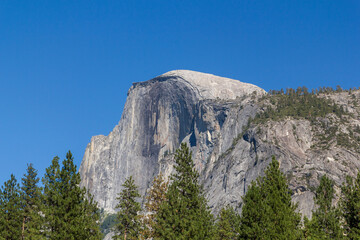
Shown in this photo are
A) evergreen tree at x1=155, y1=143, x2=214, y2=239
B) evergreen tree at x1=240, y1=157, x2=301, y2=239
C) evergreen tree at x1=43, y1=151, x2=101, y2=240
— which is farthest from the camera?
evergreen tree at x1=155, y1=143, x2=214, y2=239

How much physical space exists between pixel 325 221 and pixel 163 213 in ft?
91.3

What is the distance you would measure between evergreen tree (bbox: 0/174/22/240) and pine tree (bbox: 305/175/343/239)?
42.6 m

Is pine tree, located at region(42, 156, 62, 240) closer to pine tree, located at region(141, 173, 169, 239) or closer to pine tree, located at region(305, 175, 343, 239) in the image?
pine tree, located at region(141, 173, 169, 239)

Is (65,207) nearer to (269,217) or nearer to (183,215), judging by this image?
(183,215)

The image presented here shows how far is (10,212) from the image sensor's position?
81.0 meters

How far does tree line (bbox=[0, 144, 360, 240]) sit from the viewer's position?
216 ft

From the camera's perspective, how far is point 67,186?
6675 cm

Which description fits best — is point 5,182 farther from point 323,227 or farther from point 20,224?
point 323,227

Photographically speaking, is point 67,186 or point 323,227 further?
point 323,227

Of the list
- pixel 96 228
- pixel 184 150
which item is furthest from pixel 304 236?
pixel 96 228

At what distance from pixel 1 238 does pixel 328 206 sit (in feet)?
178

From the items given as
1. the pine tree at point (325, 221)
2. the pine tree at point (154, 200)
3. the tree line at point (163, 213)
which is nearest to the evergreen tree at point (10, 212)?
the tree line at point (163, 213)

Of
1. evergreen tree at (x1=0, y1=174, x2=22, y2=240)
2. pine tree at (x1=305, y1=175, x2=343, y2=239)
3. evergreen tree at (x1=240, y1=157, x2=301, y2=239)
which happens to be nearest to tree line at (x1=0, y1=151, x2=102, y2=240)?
evergreen tree at (x1=0, y1=174, x2=22, y2=240)

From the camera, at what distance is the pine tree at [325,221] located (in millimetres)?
79188
